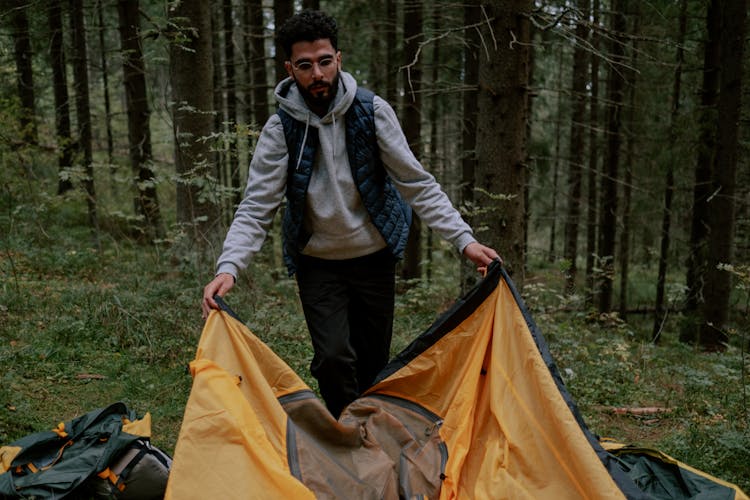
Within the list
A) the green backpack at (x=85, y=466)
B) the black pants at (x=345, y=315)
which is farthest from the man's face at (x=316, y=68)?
the green backpack at (x=85, y=466)

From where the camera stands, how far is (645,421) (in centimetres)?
465

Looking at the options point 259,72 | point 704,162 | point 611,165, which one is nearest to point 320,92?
point 259,72

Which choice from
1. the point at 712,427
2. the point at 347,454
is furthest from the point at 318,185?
the point at 712,427

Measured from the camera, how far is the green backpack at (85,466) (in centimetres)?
286

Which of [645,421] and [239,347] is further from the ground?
[239,347]

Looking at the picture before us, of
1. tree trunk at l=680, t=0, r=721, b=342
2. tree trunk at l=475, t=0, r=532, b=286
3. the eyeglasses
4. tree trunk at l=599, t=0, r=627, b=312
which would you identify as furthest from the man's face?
tree trunk at l=599, t=0, r=627, b=312

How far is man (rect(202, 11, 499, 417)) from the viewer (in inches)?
124

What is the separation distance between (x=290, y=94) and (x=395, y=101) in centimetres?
850

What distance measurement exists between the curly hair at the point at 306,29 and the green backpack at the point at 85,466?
2157 millimetres

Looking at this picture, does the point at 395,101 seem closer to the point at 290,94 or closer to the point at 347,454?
the point at 290,94

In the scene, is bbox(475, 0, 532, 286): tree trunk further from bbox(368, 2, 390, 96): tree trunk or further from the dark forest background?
bbox(368, 2, 390, 96): tree trunk

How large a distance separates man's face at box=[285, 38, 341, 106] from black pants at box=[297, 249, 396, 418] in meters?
0.92

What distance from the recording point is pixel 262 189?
326cm

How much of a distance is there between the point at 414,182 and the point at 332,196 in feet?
1.53
